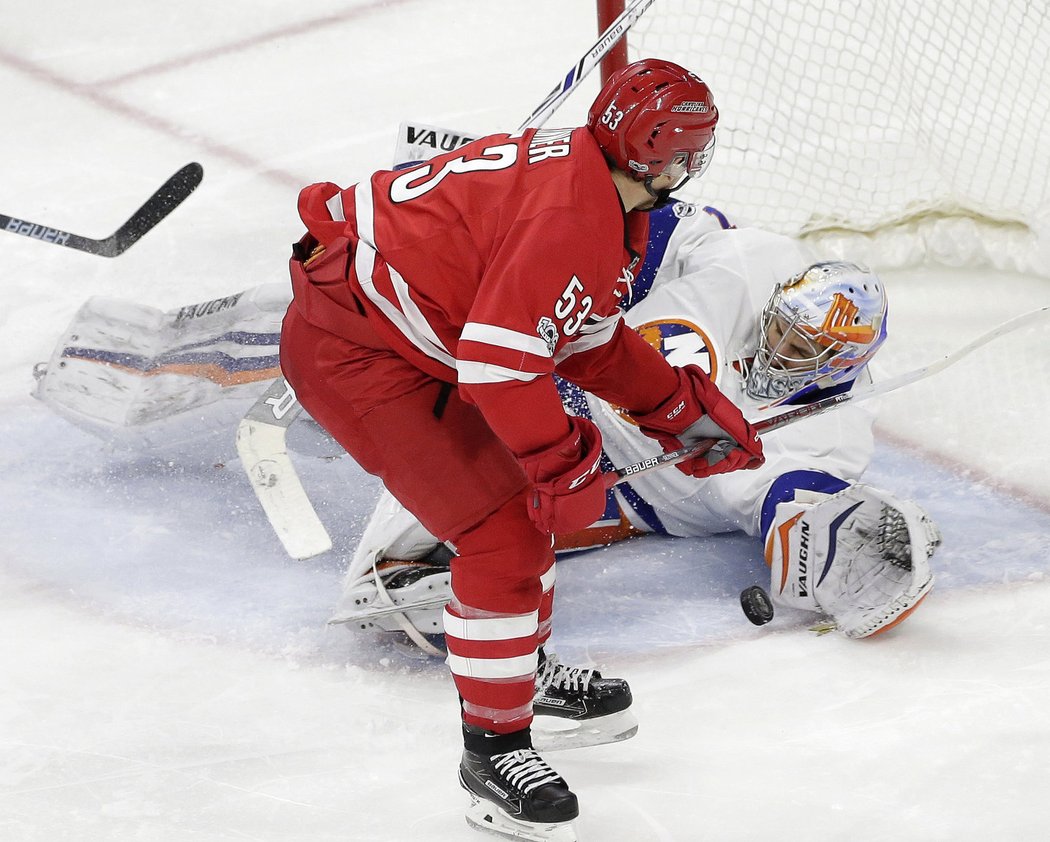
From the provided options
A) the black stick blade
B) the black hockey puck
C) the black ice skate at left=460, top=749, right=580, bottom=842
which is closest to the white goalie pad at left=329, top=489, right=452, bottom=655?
the black ice skate at left=460, top=749, right=580, bottom=842

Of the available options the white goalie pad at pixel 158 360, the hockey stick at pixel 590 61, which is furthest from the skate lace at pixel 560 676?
the hockey stick at pixel 590 61

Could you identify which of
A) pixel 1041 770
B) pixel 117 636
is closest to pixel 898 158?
pixel 1041 770

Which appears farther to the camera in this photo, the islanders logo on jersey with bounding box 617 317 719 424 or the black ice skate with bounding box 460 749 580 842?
the islanders logo on jersey with bounding box 617 317 719 424

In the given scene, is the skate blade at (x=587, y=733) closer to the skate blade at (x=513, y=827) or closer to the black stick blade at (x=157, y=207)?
the skate blade at (x=513, y=827)

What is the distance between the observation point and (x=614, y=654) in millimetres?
2463

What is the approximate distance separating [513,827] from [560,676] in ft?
1.11

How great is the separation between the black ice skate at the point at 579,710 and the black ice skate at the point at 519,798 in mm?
220

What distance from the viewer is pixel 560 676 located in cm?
224

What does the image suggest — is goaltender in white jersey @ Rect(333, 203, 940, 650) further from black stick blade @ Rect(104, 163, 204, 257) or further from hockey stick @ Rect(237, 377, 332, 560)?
black stick blade @ Rect(104, 163, 204, 257)

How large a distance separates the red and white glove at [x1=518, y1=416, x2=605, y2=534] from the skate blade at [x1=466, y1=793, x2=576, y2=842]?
0.41 m

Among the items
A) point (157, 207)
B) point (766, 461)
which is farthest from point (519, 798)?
point (157, 207)

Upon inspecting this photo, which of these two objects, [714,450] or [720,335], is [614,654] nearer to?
[714,450]

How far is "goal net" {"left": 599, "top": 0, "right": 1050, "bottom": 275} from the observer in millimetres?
3420

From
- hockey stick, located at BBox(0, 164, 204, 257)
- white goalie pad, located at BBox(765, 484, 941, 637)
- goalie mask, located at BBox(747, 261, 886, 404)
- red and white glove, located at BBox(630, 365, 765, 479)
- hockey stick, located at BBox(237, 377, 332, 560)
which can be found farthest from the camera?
hockey stick, located at BBox(0, 164, 204, 257)
